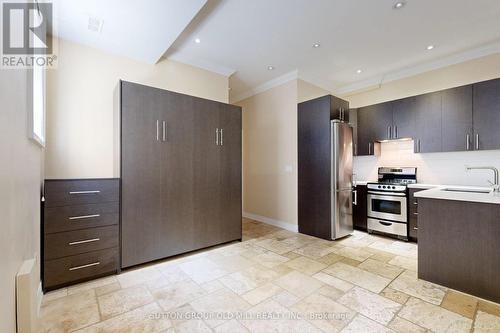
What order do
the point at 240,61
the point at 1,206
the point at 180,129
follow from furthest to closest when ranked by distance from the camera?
the point at 240,61, the point at 180,129, the point at 1,206

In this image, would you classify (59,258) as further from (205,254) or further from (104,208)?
(205,254)

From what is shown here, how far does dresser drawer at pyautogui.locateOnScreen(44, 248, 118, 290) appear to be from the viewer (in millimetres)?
2176

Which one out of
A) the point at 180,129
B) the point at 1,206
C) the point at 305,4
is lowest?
the point at 1,206

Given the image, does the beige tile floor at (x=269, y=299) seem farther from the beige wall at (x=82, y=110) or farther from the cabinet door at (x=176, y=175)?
the beige wall at (x=82, y=110)

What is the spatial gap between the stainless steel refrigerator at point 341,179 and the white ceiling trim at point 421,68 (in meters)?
1.46

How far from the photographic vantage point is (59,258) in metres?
2.22

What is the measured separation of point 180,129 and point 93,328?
2.15 metres

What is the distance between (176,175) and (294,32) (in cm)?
243

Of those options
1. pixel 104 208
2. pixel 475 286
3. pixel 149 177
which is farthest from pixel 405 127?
pixel 104 208

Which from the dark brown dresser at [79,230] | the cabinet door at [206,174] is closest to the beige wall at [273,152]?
Result: the cabinet door at [206,174]

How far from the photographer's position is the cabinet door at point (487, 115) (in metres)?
3.06

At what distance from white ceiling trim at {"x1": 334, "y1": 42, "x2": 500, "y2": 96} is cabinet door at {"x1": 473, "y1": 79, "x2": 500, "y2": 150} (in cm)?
56

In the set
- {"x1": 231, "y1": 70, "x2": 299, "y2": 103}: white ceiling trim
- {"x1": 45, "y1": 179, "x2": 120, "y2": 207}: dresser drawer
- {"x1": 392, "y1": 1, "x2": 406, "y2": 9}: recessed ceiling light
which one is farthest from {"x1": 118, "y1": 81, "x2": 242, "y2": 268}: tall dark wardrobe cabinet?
{"x1": 392, "y1": 1, "x2": 406, "y2": 9}: recessed ceiling light

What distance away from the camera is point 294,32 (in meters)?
2.94
